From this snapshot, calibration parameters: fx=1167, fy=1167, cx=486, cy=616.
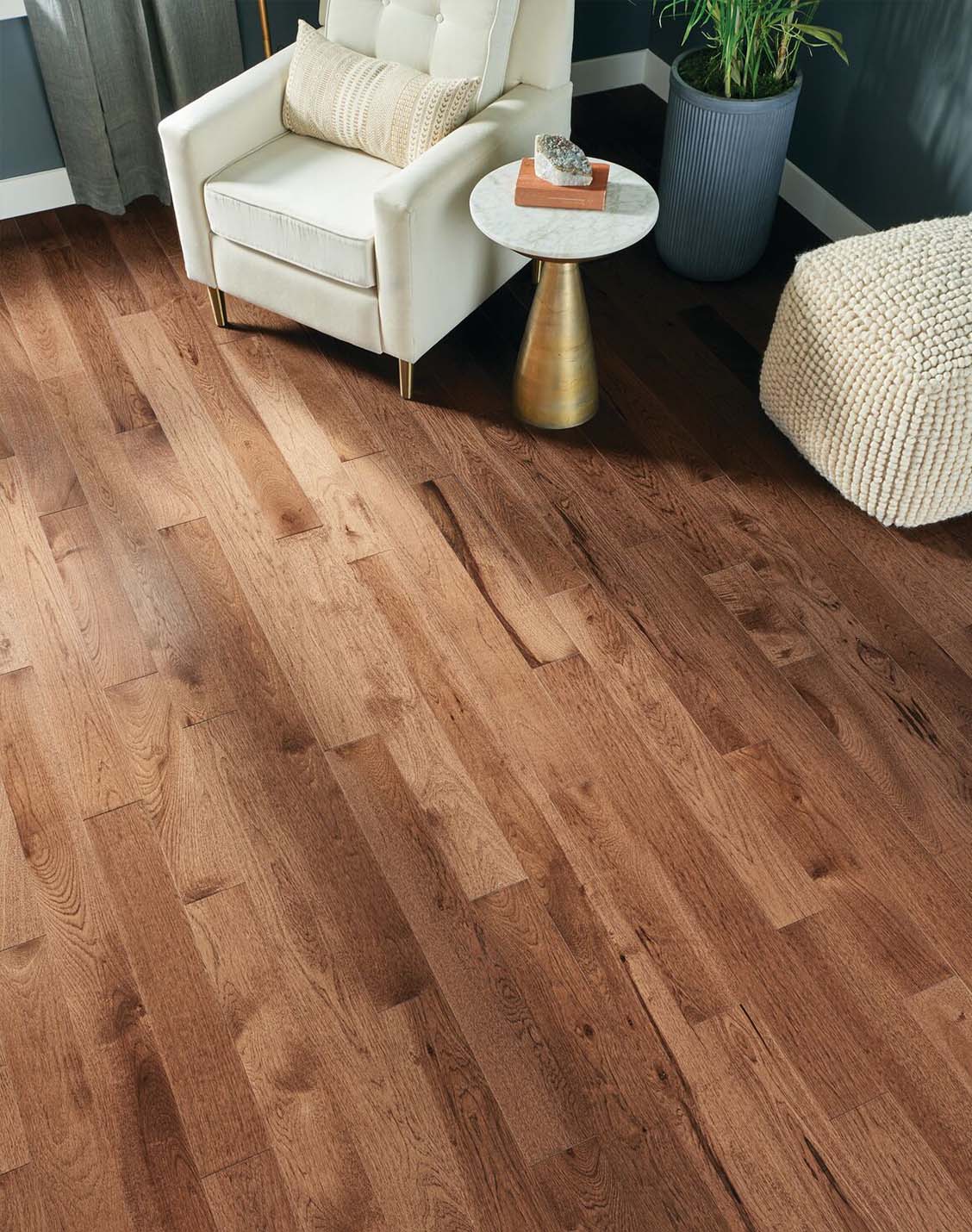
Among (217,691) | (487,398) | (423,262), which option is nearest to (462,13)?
(423,262)

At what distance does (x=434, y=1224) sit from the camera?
160 centimetres

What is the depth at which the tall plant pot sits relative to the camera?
111 inches

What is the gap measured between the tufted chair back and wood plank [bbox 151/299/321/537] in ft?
2.65

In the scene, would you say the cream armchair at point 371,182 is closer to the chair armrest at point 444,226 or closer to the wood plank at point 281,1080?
the chair armrest at point 444,226

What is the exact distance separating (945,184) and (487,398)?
1249 mm

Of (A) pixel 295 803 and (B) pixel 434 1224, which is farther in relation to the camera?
(A) pixel 295 803

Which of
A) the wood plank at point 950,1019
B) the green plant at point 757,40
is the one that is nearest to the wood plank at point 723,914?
the wood plank at point 950,1019

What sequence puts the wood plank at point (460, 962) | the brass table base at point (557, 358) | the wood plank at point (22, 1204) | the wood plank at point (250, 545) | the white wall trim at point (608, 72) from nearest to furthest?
the wood plank at point (22, 1204)
the wood plank at point (460, 962)
the wood plank at point (250, 545)
the brass table base at point (557, 358)
the white wall trim at point (608, 72)

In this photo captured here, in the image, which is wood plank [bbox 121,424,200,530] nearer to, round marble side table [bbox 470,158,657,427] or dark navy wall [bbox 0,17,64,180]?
round marble side table [bbox 470,158,657,427]

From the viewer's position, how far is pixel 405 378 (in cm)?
278

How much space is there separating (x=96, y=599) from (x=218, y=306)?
3.18 ft

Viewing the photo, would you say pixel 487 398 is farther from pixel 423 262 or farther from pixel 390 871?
pixel 390 871

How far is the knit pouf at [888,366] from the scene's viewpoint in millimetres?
2252

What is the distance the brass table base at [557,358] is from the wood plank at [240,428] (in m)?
0.59
